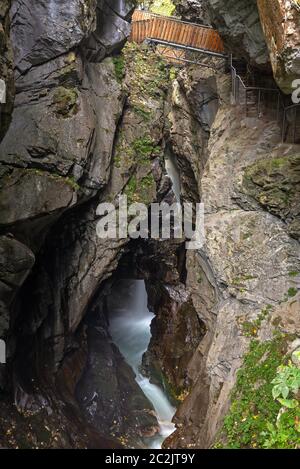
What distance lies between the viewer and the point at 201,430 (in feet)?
37.2

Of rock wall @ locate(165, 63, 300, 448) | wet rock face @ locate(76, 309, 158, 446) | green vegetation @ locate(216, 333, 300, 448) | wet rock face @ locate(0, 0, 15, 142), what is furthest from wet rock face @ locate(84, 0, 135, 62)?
green vegetation @ locate(216, 333, 300, 448)

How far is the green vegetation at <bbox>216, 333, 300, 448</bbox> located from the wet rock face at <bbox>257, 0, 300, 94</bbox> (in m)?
5.84

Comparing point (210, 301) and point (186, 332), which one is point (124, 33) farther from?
point (186, 332)

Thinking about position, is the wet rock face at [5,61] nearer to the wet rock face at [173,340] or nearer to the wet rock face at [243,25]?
the wet rock face at [243,25]

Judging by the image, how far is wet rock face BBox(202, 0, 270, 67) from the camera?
1155 cm

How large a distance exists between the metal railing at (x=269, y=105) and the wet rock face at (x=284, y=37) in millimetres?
3272

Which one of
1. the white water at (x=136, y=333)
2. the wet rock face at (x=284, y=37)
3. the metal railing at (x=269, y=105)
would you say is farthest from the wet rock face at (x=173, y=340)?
the wet rock face at (x=284, y=37)

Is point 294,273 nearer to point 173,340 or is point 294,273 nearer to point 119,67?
point 173,340

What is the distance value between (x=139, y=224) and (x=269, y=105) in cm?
682

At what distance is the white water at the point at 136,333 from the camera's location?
15.4 m

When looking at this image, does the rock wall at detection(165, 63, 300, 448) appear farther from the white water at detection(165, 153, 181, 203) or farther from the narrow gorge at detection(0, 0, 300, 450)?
the white water at detection(165, 153, 181, 203)

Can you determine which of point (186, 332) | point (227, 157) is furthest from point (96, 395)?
point (227, 157)

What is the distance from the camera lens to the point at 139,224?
16547 mm

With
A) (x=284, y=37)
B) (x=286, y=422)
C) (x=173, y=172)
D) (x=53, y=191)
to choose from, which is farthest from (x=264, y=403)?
(x=173, y=172)
